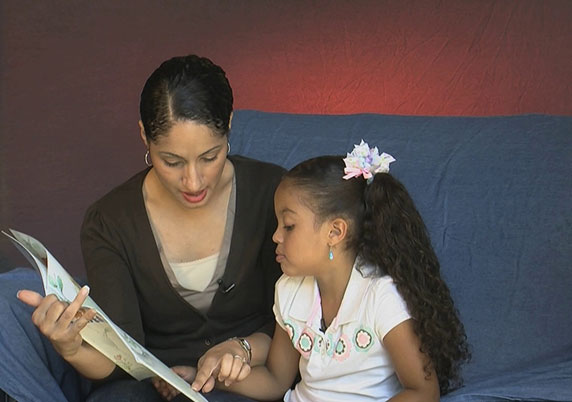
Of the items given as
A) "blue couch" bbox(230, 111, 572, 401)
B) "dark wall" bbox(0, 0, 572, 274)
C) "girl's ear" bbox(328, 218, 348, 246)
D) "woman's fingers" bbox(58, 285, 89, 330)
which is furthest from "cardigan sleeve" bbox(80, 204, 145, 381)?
"dark wall" bbox(0, 0, 572, 274)

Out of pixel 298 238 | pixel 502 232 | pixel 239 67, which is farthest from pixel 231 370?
pixel 239 67

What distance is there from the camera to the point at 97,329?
1.61 metres

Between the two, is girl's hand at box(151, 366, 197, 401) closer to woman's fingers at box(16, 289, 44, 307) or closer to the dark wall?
woman's fingers at box(16, 289, 44, 307)

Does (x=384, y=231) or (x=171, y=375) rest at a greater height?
(x=384, y=231)

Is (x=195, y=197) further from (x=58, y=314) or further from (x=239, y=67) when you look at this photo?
(x=239, y=67)

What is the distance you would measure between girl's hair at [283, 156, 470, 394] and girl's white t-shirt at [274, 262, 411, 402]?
38 millimetres

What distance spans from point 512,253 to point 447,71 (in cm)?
87

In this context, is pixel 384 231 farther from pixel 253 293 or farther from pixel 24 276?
pixel 24 276

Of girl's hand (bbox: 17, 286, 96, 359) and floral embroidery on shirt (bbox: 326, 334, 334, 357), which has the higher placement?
girl's hand (bbox: 17, 286, 96, 359)

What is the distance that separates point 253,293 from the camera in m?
2.02

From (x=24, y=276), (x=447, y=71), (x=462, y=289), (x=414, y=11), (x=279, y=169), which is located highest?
(x=414, y=11)

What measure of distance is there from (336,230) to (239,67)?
1335mm

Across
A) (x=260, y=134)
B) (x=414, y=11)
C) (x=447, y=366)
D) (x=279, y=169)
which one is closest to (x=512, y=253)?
(x=447, y=366)

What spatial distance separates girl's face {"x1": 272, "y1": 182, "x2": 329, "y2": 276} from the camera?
1799 mm
